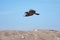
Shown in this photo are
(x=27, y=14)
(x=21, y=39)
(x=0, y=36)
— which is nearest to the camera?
(x=27, y=14)

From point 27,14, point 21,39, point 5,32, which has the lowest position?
point 27,14

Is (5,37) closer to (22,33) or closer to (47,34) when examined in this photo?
(22,33)

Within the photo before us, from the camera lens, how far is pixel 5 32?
34969mm

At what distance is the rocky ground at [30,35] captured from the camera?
106 ft

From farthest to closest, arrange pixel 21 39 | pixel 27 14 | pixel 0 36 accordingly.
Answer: pixel 0 36 → pixel 21 39 → pixel 27 14

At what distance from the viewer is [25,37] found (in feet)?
107

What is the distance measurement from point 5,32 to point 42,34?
6.78 m

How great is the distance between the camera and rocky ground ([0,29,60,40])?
106 feet

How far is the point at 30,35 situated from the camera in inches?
1315

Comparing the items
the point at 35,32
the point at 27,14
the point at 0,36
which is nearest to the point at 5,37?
the point at 0,36

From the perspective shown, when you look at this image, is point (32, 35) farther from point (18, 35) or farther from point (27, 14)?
point (27, 14)

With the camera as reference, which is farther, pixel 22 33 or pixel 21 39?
pixel 22 33

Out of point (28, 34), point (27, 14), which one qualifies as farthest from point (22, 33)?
point (27, 14)

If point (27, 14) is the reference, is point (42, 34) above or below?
above
